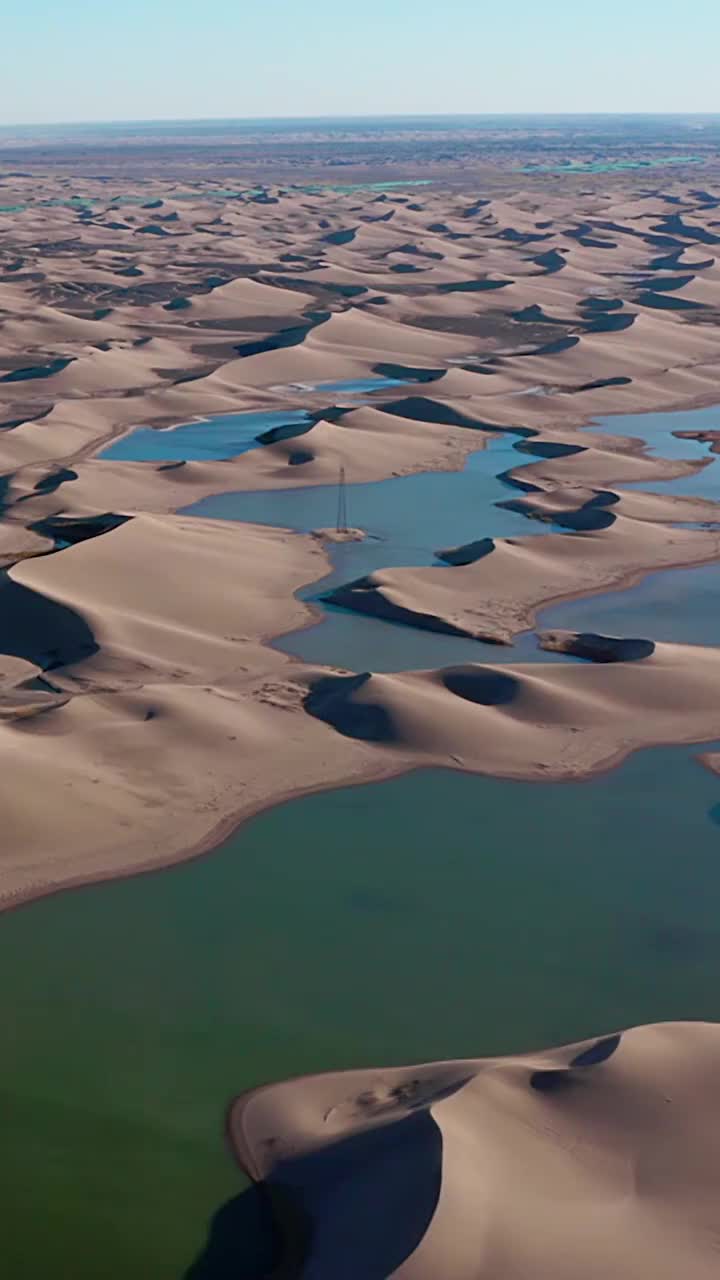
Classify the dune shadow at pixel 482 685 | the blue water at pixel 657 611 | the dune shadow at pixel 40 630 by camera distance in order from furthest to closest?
the blue water at pixel 657 611, the dune shadow at pixel 40 630, the dune shadow at pixel 482 685

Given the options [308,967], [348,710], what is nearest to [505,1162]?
[308,967]

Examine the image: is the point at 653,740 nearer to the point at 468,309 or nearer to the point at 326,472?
the point at 326,472

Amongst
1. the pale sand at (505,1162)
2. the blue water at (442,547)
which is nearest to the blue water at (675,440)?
the blue water at (442,547)

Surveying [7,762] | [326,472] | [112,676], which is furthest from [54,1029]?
[326,472]

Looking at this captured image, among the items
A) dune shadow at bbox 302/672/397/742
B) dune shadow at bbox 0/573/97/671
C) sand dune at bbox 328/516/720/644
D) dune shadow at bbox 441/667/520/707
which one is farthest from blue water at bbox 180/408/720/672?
dune shadow at bbox 0/573/97/671

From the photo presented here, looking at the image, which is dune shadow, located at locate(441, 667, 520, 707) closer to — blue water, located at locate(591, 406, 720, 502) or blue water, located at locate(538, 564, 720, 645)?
blue water, located at locate(538, 564, 720, 645)

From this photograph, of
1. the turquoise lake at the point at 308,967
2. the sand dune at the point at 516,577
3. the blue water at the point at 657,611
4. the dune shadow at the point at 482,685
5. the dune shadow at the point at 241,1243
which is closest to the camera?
the dune shadow at the point at 241,1243

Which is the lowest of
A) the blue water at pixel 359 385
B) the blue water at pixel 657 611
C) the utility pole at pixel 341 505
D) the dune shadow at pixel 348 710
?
the blue water at pixel 657 611

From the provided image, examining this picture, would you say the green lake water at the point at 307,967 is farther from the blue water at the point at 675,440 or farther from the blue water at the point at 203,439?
the blue water at the point at 203,439
